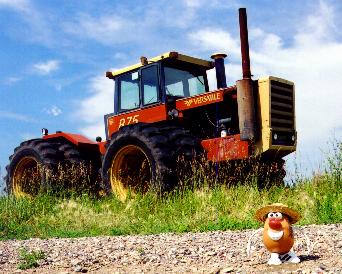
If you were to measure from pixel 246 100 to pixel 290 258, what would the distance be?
5.06m

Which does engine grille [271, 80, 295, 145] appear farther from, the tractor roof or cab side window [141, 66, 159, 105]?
cab side window [141, 66, 159, 105]

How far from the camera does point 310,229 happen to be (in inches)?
255

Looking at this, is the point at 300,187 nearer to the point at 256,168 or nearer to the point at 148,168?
the point at 256,168

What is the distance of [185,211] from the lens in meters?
8.69

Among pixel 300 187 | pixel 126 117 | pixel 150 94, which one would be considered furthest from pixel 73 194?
pixel 300 187

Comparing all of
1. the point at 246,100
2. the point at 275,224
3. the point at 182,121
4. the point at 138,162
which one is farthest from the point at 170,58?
the point at 275,224

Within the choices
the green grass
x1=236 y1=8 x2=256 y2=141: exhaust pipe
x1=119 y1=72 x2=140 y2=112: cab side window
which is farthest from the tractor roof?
the green grass

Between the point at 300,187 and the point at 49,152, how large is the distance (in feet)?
18.8

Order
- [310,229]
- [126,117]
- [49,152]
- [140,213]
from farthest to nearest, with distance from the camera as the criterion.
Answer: [49,152] → [126,117] → [140,213] → [310,229]

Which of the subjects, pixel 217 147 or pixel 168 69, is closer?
pixel 217 147

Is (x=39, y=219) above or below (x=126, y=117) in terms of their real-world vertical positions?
below

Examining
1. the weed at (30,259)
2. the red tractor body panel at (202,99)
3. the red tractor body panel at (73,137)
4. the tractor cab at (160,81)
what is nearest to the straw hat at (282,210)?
the weed at (30,259)

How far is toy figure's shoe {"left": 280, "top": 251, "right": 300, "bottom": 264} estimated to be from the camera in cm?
455

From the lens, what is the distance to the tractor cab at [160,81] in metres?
10.4
